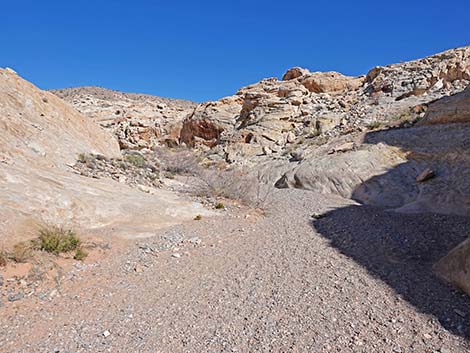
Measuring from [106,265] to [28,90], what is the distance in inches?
393

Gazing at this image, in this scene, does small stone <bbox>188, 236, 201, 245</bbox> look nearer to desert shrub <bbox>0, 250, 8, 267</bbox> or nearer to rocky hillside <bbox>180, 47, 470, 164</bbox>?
desert shrub <bbox>0, 250, 8, 267</bbox>

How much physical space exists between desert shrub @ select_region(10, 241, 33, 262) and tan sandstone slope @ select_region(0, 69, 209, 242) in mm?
259

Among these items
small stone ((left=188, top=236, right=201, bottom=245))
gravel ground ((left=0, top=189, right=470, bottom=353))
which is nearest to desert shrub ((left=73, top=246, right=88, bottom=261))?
gravel ground ((left=0, top=189, right=470, bottom=353))

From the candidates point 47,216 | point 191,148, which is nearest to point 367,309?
point 47,216

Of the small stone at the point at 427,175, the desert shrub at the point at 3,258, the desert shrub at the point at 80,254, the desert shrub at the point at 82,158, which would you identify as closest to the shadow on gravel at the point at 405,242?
the small stone at the point at 427,175

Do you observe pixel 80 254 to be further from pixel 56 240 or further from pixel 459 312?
pixel 459 312

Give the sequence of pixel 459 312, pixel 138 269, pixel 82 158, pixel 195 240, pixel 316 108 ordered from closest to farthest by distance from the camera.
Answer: pixel 459 312 → pixel 138 269 → pixel 195 240 → pixel 82 158 → pixel 316 108

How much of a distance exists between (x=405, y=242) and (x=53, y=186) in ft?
21.9

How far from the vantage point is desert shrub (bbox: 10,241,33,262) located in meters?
4.12

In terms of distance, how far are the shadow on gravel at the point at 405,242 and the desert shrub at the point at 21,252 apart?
4.65 metres

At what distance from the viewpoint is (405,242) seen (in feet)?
16.4

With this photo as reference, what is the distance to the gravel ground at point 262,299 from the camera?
9.38 feet

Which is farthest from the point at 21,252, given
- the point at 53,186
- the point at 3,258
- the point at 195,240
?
the point at 195,240

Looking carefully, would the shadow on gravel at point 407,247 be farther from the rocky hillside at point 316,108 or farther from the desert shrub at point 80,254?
the rocky hillside at point 316,108
